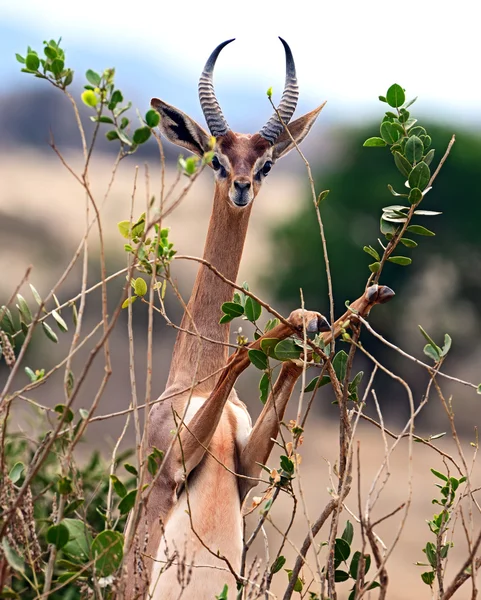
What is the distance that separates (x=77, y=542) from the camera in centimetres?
236

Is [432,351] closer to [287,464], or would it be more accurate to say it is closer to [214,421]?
[287,464]

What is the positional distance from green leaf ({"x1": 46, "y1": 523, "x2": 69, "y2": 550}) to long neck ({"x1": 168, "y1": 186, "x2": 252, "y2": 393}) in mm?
1441

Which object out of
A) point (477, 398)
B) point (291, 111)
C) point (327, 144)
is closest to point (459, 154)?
point (327, 144)

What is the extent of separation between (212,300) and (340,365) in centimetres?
106

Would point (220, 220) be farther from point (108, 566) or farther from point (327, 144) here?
point (327, 144)

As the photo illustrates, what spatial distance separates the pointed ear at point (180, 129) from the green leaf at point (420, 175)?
1.66 m

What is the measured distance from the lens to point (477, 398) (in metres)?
26.7

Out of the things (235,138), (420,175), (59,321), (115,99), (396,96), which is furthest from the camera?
(235,138)

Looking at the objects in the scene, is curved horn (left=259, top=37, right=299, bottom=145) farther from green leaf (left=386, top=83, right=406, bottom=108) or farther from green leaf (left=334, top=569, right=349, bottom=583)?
green leaf (left=334, top=569, right=349, bottom=583)

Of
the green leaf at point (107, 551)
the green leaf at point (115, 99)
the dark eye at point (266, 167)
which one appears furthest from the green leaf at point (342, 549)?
the dark eye at point (266, 167)

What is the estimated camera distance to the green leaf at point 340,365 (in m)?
2.91

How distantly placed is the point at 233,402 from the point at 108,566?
1568 millimetres

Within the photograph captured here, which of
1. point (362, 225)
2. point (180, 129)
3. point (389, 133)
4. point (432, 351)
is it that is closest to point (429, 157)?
point (389, 133)

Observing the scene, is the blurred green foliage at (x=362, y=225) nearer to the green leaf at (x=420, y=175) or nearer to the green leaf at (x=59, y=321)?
the green leaf at (x=420, y=175)
